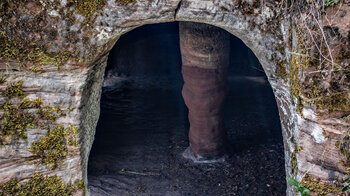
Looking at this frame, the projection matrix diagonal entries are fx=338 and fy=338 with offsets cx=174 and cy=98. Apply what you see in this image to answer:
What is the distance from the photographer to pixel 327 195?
268 cm

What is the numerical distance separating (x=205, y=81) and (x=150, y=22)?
134 inches

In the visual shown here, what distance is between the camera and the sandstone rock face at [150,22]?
8.31ft

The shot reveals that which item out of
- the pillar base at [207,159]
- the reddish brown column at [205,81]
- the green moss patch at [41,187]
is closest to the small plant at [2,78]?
the green moss patch at [41,187]

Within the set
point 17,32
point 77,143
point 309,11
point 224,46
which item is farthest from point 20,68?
point 224,46

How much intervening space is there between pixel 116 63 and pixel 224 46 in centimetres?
643

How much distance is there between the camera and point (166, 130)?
328 inches

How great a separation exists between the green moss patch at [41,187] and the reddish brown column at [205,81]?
3.45 m

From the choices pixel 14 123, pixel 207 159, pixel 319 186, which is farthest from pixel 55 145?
pixel 207 159

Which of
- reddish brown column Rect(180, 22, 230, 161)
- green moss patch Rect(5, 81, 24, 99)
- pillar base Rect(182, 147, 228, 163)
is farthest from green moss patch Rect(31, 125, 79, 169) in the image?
pillar base Rect(182, 147, 228, 163)

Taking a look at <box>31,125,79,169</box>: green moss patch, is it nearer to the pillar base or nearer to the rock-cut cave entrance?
the rock-cut cave entrance

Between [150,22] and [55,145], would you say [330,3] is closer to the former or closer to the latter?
[150,22]

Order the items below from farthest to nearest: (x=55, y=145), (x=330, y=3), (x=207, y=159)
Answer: (x=207, y=159) < (x=55, y=145) < (x=330, y=3)

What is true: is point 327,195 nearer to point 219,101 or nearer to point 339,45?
point 339,45

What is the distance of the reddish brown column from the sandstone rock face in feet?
9.77
